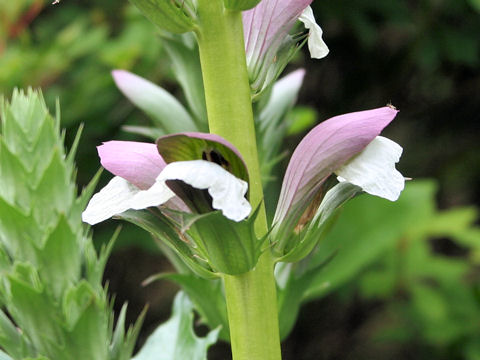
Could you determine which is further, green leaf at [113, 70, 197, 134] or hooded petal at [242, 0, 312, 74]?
green leaf at [113, 70, 197, 134]

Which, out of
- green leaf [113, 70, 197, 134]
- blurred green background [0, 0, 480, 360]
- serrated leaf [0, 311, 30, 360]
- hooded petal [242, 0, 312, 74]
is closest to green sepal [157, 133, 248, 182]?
hooded petal [242, 0, 312, 74]

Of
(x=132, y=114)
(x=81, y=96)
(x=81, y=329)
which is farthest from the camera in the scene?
(x=132, y=114)

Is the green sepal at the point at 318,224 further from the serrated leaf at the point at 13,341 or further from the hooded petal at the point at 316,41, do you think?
the serrated leaf at the point at 13,341

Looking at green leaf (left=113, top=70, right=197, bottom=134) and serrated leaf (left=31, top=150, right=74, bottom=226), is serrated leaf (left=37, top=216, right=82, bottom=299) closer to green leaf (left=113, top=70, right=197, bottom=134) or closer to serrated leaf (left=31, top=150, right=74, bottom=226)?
serrated leaf (left=31, top=150, right=74, bottom=226)

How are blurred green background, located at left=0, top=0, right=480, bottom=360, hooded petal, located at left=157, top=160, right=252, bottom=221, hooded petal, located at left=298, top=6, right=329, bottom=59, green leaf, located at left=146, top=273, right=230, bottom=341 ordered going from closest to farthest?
hooded petal, located at left=157, top=160, right=252, bottom=221, hooded petal, located at left=298, top=6, right=329, bottom=59, green leaf, located at left=146, top=273, right=230, bottom=341, blurred green background, located at left=0, top=0, right=480, bottom=360

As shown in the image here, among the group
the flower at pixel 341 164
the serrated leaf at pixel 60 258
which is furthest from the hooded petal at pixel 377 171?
the serrated leaf at pixel 60 258

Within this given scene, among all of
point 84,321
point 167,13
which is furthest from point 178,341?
point 167,13

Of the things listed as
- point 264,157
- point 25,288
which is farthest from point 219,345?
point 25,288

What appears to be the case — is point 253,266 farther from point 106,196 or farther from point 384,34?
point 384,34
